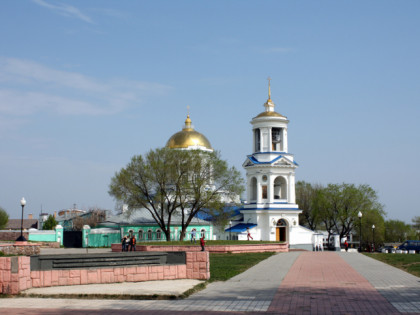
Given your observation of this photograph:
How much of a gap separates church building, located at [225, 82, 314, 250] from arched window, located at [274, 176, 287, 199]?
7.9 inches

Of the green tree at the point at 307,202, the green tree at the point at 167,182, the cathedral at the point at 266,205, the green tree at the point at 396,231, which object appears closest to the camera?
the green tree at the point at 167,182

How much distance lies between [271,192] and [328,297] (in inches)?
1776

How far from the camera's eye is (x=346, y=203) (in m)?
70.1

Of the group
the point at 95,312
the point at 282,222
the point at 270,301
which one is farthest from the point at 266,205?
the point at 95,312

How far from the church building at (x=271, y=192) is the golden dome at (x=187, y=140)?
10462mm

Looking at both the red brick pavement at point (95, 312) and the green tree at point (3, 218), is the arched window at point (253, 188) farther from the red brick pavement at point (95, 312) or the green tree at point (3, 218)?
Result: the red brick pavement at point (95, 312)

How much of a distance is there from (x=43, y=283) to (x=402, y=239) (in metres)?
93.1

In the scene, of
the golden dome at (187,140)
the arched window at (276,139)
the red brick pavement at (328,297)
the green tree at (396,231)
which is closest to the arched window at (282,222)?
the arched window at (276,139)

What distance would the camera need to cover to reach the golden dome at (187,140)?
2650 inches

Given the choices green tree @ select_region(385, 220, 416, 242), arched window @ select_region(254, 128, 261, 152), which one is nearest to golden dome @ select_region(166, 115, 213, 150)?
arched window @ select_region(254, 128, 261, 152)

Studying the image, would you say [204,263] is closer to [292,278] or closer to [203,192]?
[292,278]

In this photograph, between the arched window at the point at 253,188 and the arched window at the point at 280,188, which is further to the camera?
the arched window at the point at 253,188

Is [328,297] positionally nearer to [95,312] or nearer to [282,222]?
[95,312]

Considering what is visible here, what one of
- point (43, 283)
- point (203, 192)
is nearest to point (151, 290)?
point (43, 283)
